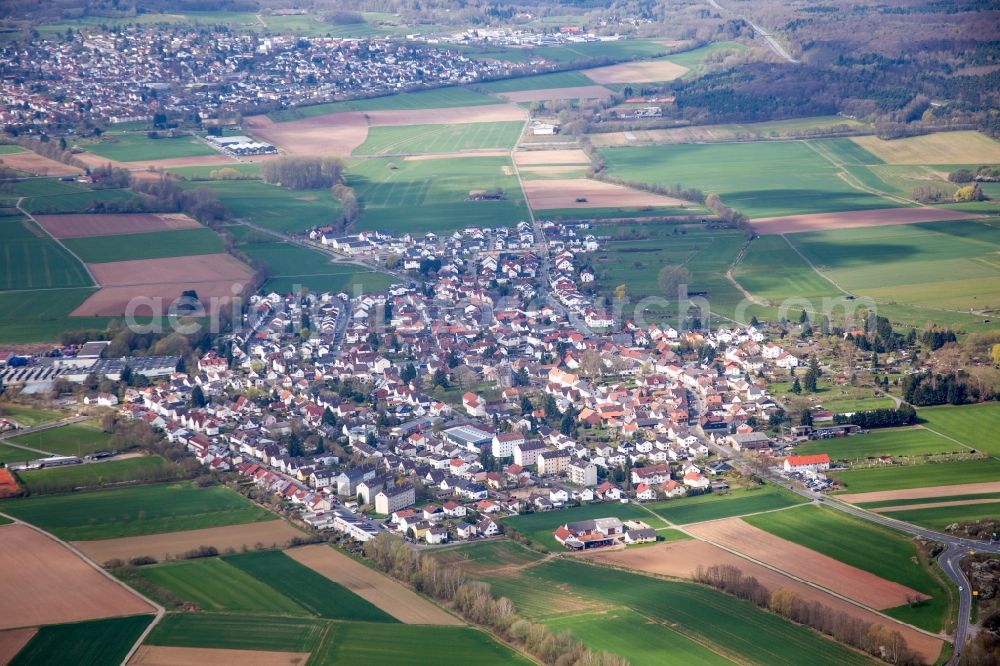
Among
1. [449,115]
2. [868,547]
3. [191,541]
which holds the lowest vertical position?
[191,541]

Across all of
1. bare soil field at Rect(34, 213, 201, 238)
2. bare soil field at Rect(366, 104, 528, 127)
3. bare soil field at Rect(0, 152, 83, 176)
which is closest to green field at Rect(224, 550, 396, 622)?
bare soil field at Rect(34, 213, 201, 238)

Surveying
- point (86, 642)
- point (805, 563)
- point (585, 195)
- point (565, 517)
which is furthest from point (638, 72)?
point (86, 642)

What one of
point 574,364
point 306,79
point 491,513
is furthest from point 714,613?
point 306,79

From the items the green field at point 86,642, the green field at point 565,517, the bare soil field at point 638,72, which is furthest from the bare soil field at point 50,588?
the bare soil field at point 638,72

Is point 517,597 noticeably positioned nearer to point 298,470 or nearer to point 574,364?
point 298,470

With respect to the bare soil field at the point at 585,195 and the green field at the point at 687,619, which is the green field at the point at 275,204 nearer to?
the bare soil field at the point at 585,195

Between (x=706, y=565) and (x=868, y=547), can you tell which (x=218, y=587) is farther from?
(x=868, y=547)
